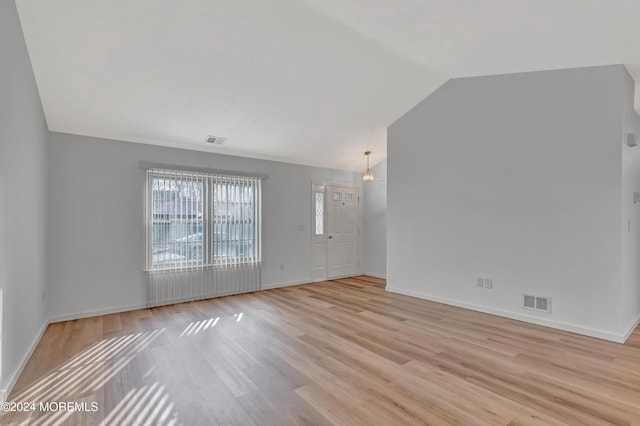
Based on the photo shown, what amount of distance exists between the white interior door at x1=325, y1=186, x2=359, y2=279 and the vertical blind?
1.72 metres

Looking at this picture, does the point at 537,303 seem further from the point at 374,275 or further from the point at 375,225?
the point at 375,225

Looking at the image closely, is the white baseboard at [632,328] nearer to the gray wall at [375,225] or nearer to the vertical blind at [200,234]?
the gray wall at [375,225]

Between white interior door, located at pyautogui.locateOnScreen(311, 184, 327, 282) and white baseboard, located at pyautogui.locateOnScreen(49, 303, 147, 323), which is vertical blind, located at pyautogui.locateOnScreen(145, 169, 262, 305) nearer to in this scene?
white baseboard, located at pyautogui.locateOnScreen(49, 303, 147, 323)

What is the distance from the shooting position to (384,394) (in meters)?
2.38

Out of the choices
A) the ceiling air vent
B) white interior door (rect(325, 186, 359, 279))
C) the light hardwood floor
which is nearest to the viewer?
the light hardwood floor

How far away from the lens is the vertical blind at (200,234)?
4859 mm

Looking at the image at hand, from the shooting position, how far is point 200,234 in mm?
5246

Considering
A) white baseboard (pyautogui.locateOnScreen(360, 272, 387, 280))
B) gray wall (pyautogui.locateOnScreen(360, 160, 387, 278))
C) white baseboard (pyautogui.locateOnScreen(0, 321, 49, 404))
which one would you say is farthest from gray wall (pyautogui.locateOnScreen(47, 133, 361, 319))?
white baseboard (pyautogui.locateOnScreen(360, 272, 387, 280))

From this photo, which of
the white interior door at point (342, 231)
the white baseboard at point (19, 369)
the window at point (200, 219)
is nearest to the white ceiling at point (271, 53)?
the window at point (200, 219)

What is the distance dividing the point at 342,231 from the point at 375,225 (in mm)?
790

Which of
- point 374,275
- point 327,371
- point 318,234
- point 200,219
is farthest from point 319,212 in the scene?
point 327,371

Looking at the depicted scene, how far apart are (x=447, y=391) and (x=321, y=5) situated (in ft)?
11.5

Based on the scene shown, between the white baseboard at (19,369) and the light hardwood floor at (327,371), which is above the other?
the white baseboard at (19,369)

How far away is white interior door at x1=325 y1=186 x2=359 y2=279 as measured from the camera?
6.98m
